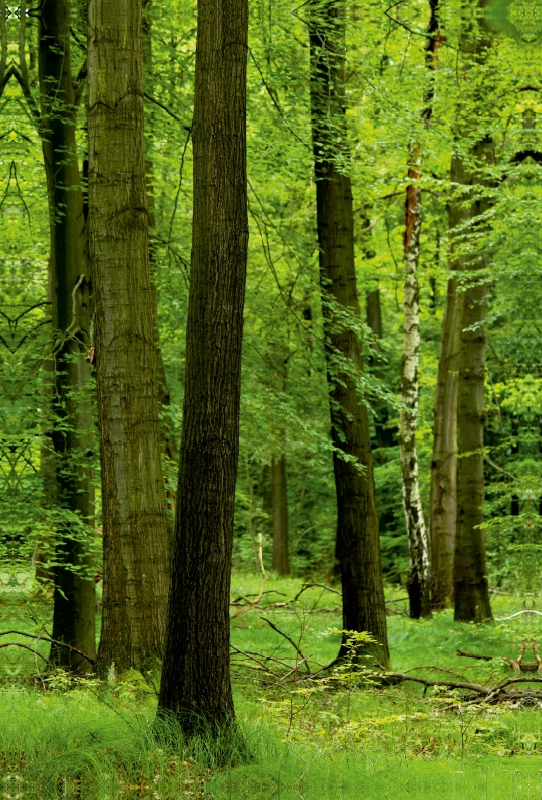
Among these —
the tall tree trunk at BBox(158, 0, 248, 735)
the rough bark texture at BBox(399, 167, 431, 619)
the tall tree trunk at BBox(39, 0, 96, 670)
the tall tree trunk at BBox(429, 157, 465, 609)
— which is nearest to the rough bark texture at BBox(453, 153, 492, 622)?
the rough bark texture at BBox(399, 167, 431, 619)

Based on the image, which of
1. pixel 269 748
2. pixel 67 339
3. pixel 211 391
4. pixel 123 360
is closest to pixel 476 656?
pixel 269 748

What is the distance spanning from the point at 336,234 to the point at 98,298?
411 centimetres

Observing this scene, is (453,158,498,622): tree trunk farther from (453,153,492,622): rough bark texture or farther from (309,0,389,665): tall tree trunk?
(309,0,389,665): tall tree trunk

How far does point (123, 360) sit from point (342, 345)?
383cm

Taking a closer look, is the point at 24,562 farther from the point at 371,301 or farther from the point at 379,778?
the point at 371,301

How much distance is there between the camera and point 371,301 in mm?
26719

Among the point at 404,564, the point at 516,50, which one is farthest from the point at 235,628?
the point at 404,564

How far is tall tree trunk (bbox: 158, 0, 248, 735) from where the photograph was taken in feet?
18.1

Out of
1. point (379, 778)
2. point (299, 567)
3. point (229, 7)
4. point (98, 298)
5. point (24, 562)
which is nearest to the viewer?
point (379, 778)

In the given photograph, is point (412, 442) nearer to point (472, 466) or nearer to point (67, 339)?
point (472, 466)

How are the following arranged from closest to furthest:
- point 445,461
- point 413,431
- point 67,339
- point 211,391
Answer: point 211,391 < point 67,339 < point 413,431 < point 445,461

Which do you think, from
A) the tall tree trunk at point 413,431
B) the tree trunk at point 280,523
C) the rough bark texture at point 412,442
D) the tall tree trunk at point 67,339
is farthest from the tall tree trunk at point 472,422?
the tree trunk at point 280,523

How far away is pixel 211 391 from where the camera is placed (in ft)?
18.4

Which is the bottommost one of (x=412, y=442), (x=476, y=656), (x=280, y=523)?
(x=476, y=656)
